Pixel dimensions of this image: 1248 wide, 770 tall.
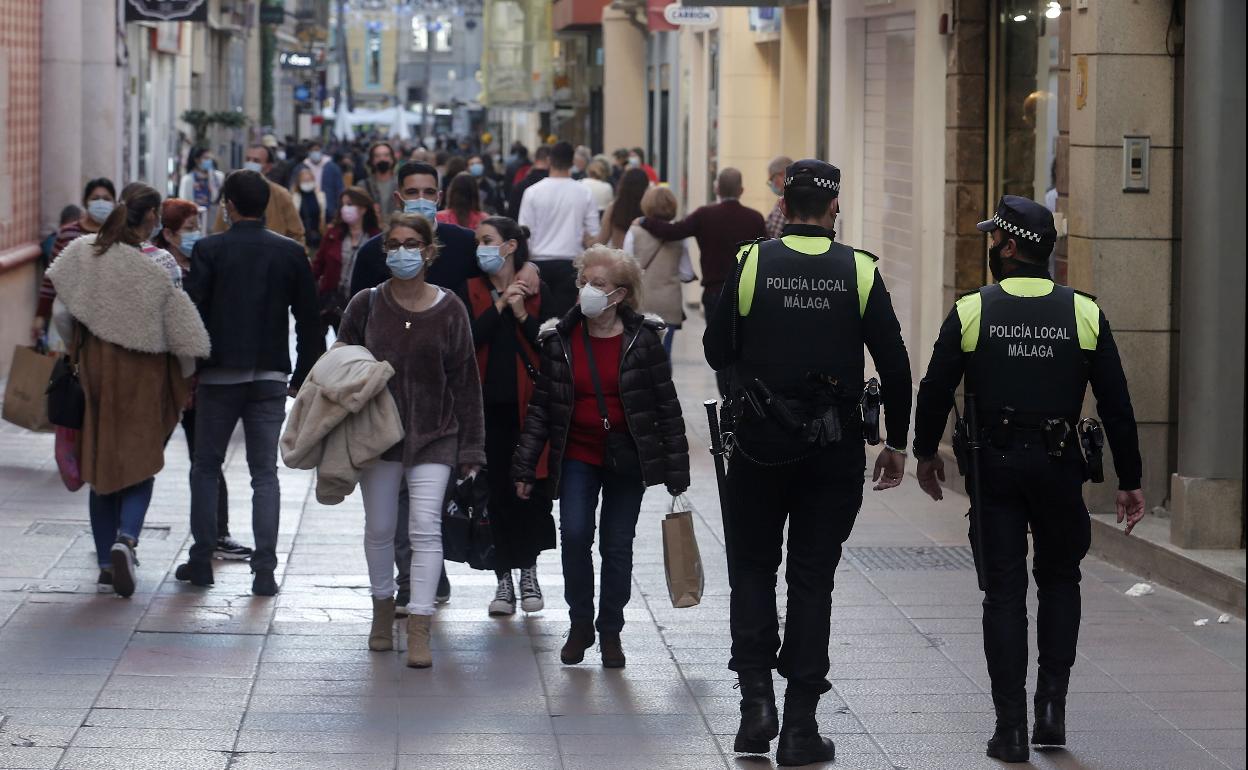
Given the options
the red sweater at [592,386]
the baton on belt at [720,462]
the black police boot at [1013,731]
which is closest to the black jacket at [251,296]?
the red sweater at [592,386]

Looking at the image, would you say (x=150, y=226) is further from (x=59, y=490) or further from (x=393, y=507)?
(x=59, y=490)

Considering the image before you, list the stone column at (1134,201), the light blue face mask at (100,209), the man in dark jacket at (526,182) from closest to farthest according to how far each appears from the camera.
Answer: the stone column at (1134,201)
the light blue face mask at (100,209)
the man in dark jacket at (526,182)

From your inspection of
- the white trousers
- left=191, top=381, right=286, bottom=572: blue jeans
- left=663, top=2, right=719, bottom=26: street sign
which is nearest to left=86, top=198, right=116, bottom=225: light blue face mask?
left=191, top=381, right=286, bottom=572: blue jeans

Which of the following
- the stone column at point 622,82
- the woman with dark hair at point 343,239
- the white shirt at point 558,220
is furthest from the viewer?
the stone column at point 622,82

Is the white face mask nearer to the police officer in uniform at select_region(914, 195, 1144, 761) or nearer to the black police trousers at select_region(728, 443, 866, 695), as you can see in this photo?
the black police trousers at select_region(728, 443, 866, 695)

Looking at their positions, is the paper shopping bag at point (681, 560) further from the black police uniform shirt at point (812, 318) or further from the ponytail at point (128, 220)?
the ponytail at point (128, 220)

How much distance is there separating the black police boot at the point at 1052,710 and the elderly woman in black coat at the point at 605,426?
161 cm

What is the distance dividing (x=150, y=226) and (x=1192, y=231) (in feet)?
14.9

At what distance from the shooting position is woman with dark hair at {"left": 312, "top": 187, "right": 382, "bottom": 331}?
12984 mm

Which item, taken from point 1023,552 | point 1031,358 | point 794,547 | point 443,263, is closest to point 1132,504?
point 1023,552

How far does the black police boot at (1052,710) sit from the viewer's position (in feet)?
21.6

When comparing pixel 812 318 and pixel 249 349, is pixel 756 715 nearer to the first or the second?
pixel 812 318

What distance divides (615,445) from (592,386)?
0.76 ft

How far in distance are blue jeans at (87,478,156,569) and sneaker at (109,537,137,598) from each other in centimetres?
26
